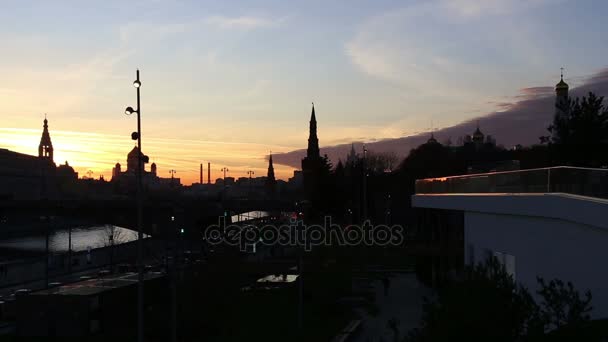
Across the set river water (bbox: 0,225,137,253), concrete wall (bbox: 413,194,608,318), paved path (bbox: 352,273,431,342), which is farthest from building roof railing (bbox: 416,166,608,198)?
river water (bbox: 0,225,137,253)

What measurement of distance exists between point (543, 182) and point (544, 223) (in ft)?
2.99

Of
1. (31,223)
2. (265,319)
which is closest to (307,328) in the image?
(265,319)

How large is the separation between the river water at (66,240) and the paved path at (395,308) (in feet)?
149

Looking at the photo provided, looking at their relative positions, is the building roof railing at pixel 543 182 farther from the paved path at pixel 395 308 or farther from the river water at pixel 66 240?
the river water at pixel 66 240

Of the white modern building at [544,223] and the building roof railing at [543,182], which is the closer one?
the white modern building at [544,223]

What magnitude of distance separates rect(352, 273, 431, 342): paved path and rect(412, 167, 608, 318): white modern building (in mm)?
5581

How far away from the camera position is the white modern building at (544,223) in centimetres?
1194

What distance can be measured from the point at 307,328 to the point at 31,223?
108 meters

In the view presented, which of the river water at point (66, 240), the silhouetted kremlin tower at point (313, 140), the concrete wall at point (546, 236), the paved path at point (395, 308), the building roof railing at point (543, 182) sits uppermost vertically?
the silhouetted kremlin tower at point (313, 140)

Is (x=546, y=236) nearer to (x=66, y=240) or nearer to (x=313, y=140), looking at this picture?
(x=66, y=240)

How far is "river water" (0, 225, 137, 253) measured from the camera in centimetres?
8822

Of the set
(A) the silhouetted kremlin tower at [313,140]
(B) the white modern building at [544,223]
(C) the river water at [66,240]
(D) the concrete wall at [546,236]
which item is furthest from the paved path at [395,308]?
(A) the silhouetted kremlin tower at [313,140]

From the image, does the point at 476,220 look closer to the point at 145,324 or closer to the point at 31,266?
the point at 145,324

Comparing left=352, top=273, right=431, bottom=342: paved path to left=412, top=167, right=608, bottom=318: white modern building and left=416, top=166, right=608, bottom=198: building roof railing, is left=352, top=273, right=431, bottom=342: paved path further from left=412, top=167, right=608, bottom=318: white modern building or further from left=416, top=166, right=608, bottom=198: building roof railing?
left=416, top=166, right=608, bottom=198: building roof railing
